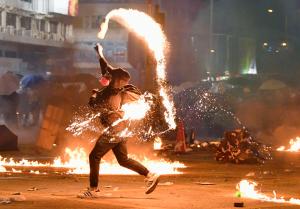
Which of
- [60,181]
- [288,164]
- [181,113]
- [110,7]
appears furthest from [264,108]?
[110,7]

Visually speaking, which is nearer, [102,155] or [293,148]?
[102,155]

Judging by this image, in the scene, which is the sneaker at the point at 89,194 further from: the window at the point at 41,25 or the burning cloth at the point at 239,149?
the window at the point at 41,25

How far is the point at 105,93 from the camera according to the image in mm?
12469

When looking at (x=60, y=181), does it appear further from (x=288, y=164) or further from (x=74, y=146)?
(x=74, y=146)

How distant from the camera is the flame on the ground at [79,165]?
62.0ft

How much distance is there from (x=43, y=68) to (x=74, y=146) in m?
61.7

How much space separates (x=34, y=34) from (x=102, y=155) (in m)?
75.6

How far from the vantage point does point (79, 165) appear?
21.2 meters

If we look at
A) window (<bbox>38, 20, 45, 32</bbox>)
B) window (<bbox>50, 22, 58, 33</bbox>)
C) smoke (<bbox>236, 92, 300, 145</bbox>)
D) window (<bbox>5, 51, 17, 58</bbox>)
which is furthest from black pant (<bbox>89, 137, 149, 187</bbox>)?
window (<bbox>50, 22, 58, 33</bbox>)

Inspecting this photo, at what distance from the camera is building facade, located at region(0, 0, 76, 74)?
261 ft

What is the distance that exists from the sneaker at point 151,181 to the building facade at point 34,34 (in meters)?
63.7

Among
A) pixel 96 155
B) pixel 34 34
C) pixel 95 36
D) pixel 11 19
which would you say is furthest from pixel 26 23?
pixel 96 155

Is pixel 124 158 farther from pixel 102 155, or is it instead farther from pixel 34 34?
pixel 34 34

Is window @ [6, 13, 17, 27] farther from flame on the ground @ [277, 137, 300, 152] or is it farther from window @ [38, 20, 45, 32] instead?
flame on the ground @ [277, 137, 300, 152]
